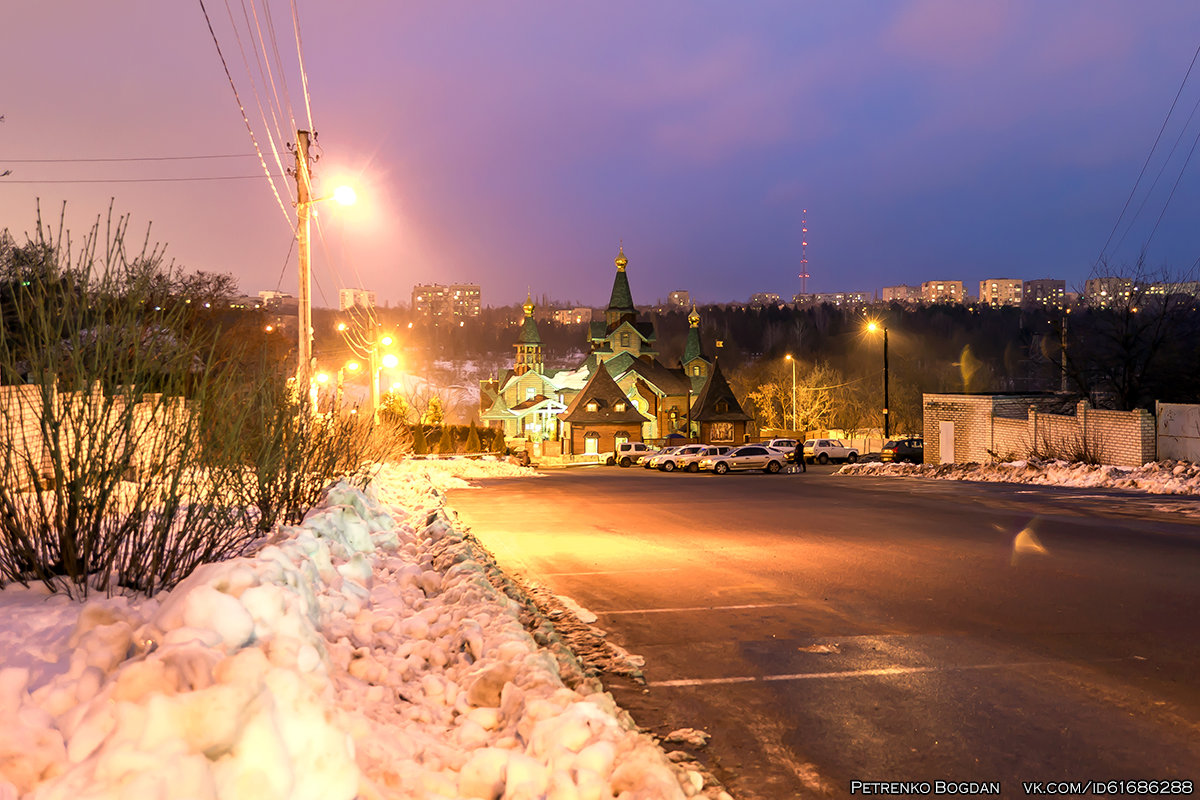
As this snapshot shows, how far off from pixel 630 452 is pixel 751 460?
17151 millimetres

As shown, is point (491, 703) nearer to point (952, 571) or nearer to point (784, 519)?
point (952, 571)

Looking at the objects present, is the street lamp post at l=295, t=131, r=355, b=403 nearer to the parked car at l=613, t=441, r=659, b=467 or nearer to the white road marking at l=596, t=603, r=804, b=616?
the white road marking at l=596, t=603, r=804, b=616

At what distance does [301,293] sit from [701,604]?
12.1 m

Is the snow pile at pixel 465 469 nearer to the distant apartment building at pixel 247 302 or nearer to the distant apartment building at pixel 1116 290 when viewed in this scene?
the distant apartment building at pixel 247 302

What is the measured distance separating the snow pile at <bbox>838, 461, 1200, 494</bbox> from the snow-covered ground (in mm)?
21396

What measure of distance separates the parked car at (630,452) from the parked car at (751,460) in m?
14.3

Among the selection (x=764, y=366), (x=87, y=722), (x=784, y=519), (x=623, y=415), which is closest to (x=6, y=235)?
(x=784, y=519)

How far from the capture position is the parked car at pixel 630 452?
60375 mm

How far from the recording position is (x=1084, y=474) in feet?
86.0

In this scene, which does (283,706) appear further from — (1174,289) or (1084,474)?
(1174,289)

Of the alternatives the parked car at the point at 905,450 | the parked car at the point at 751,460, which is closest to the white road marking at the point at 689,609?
the parked car at the point at 751,460

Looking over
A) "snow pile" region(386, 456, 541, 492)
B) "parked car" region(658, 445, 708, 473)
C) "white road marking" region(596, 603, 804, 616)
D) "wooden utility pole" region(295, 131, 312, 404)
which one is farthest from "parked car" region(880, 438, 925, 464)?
"white road marking" region(596, 603, 804, 616)

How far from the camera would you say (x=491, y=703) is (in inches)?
216

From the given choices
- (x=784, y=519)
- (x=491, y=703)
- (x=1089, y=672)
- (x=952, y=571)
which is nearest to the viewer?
(x=491, y=703)
